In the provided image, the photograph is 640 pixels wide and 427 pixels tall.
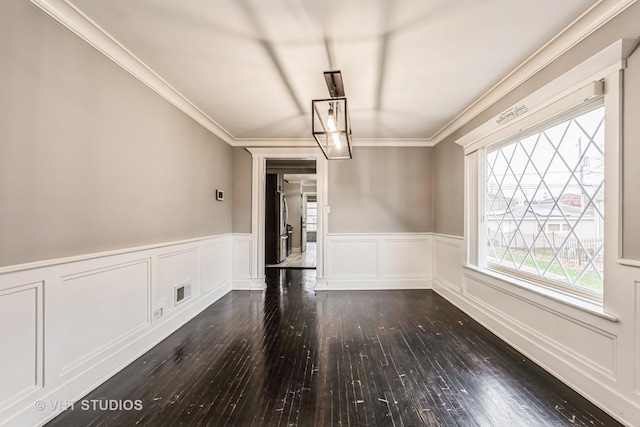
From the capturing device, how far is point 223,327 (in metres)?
3.14

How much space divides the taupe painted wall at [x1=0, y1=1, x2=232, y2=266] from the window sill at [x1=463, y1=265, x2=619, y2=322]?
11.2 ft

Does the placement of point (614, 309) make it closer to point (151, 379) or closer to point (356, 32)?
point (356, 32)

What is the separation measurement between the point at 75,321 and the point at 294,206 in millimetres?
8058

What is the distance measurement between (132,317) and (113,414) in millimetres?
816

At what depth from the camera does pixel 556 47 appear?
82.0 inches

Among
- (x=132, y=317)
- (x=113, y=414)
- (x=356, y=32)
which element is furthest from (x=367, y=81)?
(x=113, y=414)

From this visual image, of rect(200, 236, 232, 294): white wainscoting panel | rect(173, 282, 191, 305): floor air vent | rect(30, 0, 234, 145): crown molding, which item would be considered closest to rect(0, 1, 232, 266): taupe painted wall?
rect(30, 0, 234, 145): crown molding

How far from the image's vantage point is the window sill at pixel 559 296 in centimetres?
184

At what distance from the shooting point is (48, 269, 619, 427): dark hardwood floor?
5.63 ft

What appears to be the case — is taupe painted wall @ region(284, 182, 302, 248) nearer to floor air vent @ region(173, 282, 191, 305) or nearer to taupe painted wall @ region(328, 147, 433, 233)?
taupe painted wall @ region(328, 147, 433, 233)

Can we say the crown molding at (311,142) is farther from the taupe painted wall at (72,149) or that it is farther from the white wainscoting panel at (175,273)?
the white wainscoting panel at (175,273)

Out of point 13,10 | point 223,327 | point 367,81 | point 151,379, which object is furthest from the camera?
point 223,327

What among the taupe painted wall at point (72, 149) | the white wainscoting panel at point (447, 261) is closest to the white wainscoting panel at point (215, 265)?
the taupe painted wall at point (72, 149)

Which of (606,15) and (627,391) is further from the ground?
(606,15)
